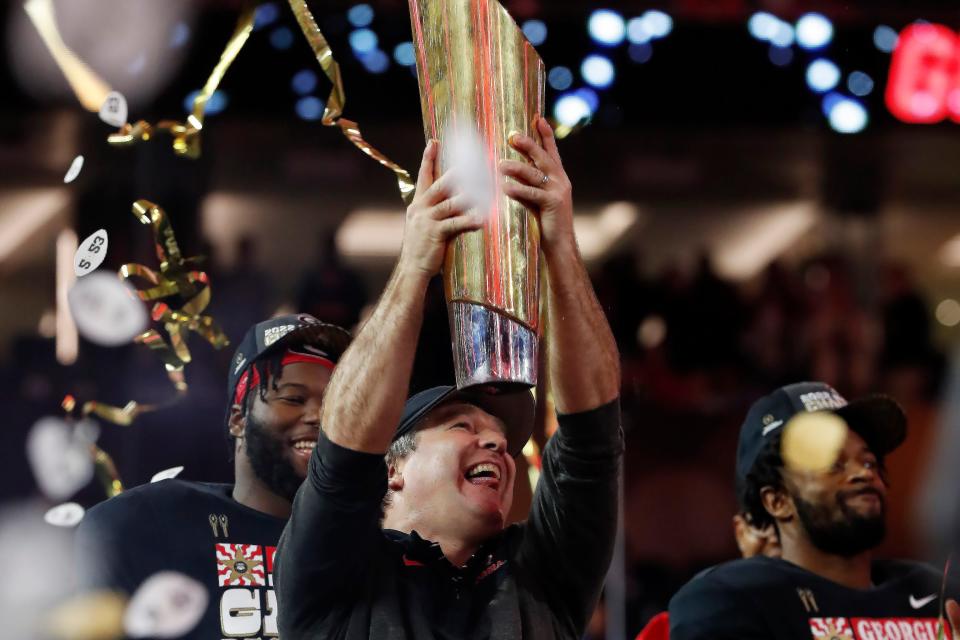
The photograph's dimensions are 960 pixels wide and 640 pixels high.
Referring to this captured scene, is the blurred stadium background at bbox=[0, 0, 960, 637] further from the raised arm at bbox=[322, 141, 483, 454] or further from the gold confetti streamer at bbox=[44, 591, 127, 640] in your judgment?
the raised arm at bbox=[322, 141, 483, 454]

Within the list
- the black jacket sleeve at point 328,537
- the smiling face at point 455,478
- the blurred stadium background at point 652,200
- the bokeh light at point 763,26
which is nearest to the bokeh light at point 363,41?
the blurred stadium background at point 652,200

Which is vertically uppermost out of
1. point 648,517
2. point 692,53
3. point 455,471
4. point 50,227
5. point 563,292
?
point 692,53

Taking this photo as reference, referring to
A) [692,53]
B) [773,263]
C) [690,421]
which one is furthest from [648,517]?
[692,53]

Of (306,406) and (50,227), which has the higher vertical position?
(50,227)

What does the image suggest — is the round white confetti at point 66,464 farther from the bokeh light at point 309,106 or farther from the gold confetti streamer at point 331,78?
the bokeh light at point 309,106

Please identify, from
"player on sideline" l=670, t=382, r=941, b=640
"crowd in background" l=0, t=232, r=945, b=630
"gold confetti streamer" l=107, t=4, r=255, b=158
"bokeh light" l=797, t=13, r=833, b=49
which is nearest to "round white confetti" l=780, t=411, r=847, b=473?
"player on sideline" l=670, t=382, r=941, b=640

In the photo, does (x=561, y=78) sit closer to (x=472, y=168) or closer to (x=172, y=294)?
(x=172, y=294)

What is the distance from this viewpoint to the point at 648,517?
630cm

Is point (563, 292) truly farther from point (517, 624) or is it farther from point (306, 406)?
point (306, 406)

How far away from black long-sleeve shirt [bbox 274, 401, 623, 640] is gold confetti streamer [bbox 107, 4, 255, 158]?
0.71m

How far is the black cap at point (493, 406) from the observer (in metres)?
2.26

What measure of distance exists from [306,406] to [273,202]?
18.9ft

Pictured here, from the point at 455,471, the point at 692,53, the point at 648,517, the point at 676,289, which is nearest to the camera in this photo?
the point at 455,471

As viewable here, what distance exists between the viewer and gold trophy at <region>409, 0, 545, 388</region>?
171 cm
